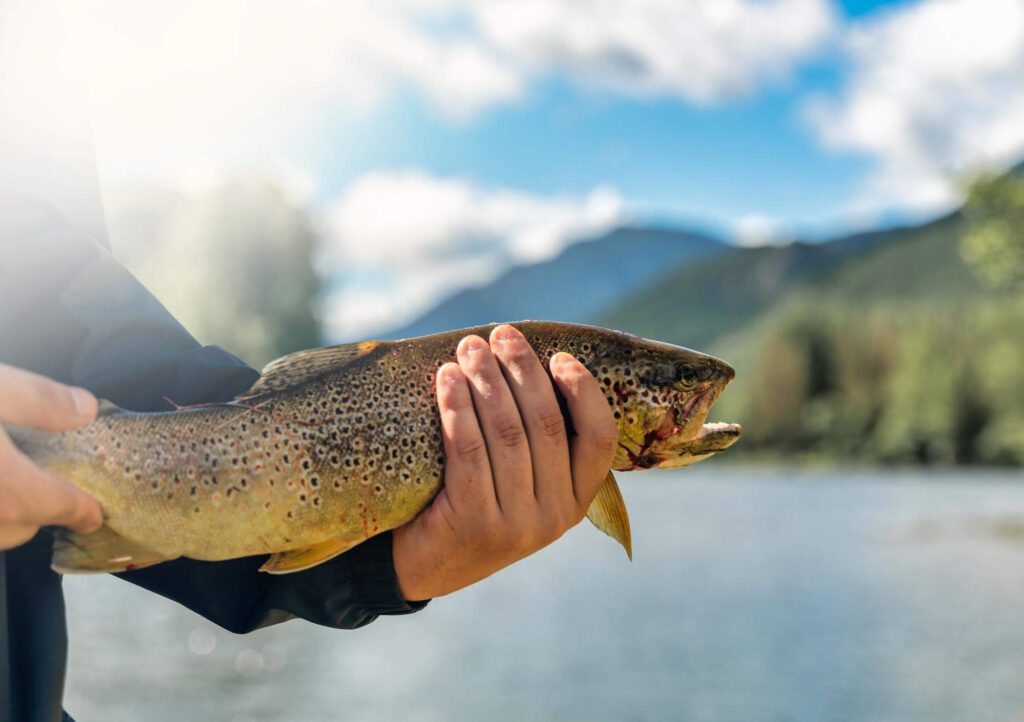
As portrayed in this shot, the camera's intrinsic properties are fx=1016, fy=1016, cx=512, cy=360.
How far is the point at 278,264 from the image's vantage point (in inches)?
2210

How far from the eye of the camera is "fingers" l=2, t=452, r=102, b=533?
81.3 inches

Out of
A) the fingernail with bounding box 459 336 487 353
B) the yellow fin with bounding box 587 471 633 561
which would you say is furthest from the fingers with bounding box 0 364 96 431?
the yellow fin with bounding box 587 471 633 561

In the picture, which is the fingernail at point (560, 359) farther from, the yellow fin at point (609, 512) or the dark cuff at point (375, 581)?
the dark cuff at point (375, 581)

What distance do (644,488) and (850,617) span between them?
67.1m

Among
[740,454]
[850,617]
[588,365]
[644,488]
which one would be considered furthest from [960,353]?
[588,365]

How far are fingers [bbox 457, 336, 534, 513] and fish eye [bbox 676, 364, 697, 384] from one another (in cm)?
70

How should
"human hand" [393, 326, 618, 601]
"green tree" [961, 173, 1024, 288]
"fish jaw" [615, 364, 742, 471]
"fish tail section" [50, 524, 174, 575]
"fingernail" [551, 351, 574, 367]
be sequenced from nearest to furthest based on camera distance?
"fish tail section" [50, 524, 174, 575]
"human hand" [393, 326, 618, 601]
"fingernail" [551, 351, 574, 367]
"fish jaw" [615, 364, 742, 471]
"green tree" [961, 173, 1024, 288]

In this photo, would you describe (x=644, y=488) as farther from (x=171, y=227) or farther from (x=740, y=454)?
(x=171, y=227)

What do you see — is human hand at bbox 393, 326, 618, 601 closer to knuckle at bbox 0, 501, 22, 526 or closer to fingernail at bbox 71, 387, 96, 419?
fingernail at bbox 71, 387, 96, 419

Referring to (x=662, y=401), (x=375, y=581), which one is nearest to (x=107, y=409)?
(x=375, y=581)

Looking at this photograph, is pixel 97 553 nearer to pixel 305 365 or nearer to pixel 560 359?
pixel 305 365

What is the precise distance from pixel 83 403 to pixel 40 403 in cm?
14

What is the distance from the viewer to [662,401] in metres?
3.37

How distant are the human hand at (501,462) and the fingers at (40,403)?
1016 millimetres
